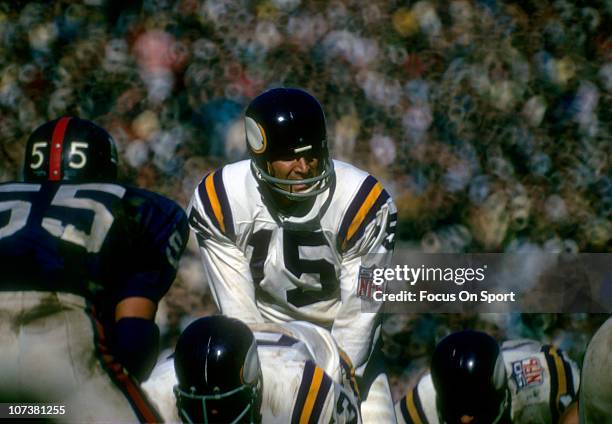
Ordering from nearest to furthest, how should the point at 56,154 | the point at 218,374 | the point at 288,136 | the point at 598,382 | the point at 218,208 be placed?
the point at 598,382 → the point at 218,374 → the point at 56,154 → the point at 288,136 → the point at 218,208

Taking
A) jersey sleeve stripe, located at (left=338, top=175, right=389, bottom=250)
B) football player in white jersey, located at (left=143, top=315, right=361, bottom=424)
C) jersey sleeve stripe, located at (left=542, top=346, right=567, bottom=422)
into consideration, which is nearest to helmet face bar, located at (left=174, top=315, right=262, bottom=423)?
football player in white jersey, located at (left=143, top=315, right=361, bottom=424)

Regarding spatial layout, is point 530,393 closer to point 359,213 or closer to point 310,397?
point 359,213

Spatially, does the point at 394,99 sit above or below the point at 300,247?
above

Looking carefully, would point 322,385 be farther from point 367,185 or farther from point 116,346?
point 367,185

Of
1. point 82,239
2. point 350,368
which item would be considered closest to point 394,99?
point 350,368

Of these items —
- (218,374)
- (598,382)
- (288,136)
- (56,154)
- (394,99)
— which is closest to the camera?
(598,382)

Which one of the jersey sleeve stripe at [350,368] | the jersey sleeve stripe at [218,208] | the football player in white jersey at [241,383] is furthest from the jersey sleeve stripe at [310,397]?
the jersey sleeve stripe at [218,208]

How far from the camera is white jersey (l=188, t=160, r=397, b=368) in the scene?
111 inches

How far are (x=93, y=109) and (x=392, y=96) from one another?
121cm

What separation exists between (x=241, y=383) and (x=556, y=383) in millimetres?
1077

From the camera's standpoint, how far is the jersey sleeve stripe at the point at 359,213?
2828 millimetres

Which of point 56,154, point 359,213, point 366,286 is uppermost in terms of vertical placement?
point 56,154

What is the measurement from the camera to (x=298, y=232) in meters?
2.88

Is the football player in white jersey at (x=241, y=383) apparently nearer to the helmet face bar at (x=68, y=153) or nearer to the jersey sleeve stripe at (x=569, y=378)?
the helmet face bar at (x=68, y=153)
